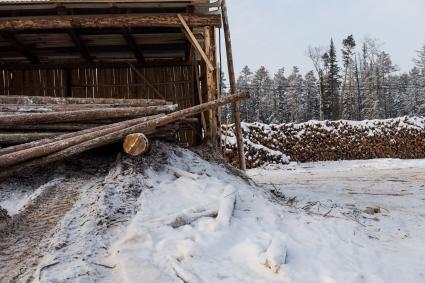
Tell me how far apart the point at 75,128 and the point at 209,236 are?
3.56m

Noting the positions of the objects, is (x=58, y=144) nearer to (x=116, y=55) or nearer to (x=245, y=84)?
(x=116, y=55)

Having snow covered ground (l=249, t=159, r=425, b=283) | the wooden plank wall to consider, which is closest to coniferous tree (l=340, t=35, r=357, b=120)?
the wooden plank wall

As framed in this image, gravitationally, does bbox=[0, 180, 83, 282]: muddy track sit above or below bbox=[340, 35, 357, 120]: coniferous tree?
below

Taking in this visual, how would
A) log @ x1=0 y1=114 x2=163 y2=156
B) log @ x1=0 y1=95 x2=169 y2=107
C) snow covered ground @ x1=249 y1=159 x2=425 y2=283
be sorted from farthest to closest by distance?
log @ x1=0 y1=95 x2=169 y2=107 → log @ x1=0 y1=114 x2=163 y2=156 → snow covered ground @ x1=249 y1=159 x2=425 y2=283

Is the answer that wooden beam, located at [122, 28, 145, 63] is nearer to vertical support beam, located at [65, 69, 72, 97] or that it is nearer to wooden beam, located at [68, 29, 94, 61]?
wooden beam, located at [68, 29, 94, 61]

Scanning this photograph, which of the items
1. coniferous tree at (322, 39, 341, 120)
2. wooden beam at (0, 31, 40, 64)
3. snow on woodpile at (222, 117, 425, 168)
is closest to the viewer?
wooden beam at (0, 31, 40, 64)

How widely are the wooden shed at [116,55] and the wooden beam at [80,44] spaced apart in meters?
0.03

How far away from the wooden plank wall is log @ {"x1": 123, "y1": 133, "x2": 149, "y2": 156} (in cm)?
653

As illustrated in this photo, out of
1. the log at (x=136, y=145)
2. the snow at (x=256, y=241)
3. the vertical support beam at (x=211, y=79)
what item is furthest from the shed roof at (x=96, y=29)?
the snow at (x=256, y=241)

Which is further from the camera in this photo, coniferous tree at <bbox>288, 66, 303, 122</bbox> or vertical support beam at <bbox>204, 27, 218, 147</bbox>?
coniferous tree at <bbox>288, 66, 303, 122</bbox>

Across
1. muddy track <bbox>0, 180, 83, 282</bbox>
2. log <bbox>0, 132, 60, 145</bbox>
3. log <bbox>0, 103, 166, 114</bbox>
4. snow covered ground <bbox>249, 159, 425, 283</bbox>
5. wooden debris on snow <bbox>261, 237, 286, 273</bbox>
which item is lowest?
snow covered ground <bbox>249, 159, 425, 283</bbox>

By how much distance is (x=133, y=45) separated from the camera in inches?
444

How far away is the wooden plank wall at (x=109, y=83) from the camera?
1246 cm

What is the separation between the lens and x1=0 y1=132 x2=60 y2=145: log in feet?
19.6
